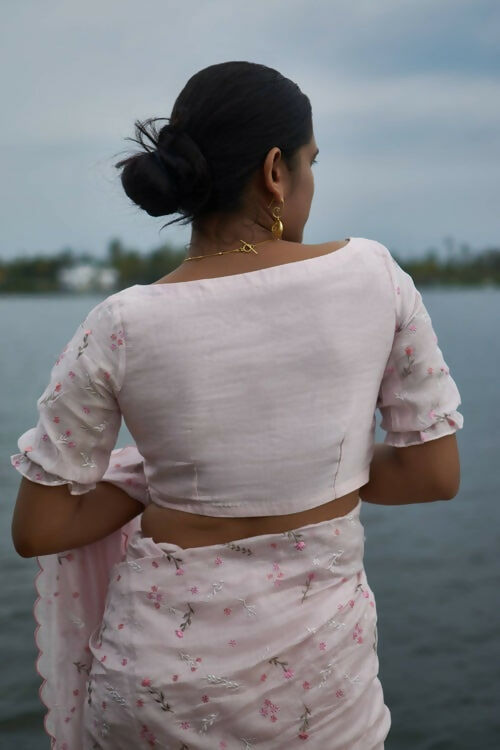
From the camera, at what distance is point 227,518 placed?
122 cm

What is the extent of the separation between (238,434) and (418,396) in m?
0.24

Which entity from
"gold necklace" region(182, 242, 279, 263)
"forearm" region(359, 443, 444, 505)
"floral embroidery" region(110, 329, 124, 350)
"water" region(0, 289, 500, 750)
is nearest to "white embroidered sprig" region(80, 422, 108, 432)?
"floral embroidery" region(110, 329, 124, 350)

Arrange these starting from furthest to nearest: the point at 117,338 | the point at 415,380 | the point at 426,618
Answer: the point at 426,618 → the point at 415,380 → the point at 117,338

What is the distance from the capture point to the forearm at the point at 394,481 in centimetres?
132

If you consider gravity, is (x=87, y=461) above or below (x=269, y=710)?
above

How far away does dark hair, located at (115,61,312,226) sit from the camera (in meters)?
1.17

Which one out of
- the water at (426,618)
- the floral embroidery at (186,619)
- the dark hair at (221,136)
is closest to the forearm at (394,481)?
the floral embroidery at (186,619)

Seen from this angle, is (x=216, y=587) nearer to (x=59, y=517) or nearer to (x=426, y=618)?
(x=59, y=517)

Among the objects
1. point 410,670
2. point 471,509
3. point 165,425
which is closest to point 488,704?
point 410,670

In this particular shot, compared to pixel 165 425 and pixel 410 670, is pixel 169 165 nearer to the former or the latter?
pixel 165 425

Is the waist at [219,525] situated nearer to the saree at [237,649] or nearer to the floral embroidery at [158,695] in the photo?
the saree at [237,649]

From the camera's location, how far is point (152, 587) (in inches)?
48.7

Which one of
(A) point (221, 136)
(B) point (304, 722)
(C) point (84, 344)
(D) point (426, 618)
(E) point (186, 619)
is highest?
(A) point (221, 136)

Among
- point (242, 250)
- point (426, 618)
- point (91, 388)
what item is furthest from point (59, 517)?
point (426, 618)
